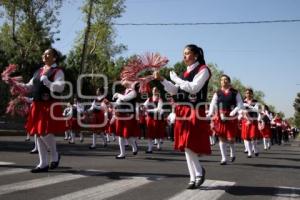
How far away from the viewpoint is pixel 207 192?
21.2ft

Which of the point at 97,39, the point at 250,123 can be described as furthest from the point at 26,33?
the point at 250,123

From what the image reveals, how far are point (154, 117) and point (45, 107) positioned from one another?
7.29 meters

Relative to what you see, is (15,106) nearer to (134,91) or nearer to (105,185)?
(134,91)

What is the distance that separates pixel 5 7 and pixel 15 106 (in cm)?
2732

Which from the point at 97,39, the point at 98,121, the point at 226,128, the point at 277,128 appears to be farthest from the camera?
the point at 97,39

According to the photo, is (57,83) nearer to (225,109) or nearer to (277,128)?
(225,109)

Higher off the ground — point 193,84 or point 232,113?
point 193,84

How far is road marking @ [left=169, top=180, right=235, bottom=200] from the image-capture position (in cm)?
605

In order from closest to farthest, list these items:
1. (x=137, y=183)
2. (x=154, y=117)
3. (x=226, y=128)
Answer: (x=137, y=183) → (x=226, y=128) → (x=154, y=117)

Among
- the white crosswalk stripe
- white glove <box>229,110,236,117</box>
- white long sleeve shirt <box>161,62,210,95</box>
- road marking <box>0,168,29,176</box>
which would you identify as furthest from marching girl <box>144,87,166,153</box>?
white long sleeve shirt <box>161,62,210,95</box>

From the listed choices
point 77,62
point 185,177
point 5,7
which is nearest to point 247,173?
point 185,177

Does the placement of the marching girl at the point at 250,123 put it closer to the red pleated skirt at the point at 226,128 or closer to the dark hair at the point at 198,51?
the red pleated skirt at the point at 226,128

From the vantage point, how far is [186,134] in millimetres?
7039

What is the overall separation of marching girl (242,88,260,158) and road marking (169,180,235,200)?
7059 millimetres
